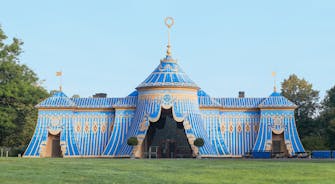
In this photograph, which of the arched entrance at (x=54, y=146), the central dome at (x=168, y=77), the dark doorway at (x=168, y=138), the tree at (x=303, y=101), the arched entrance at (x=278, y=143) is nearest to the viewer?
the central dome at (x=168, y=77)

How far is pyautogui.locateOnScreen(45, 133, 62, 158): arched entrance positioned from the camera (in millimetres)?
35906

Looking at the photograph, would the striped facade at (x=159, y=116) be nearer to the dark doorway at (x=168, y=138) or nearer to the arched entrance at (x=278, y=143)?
the arched entrance at (x=278, y=143)

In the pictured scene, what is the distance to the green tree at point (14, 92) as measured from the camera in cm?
3462

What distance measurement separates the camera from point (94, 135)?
3569 centimetres

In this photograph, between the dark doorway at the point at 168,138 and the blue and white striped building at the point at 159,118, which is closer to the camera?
the blue and white striped building at the point at 159,118

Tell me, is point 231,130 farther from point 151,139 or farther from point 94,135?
point 94,135

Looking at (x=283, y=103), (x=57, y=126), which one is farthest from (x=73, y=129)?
(x=283, y=103)

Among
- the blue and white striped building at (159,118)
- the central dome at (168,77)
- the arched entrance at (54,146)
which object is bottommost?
the arched entrance at (54,146)

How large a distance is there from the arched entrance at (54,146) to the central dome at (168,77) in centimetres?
646

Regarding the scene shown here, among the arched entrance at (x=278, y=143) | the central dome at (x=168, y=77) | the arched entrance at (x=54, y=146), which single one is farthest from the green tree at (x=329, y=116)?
the arched entrance at (x=54, y=146)

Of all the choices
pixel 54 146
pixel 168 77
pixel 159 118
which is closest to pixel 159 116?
pixel 159 118

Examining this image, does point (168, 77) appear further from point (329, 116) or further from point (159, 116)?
point (329, 116)

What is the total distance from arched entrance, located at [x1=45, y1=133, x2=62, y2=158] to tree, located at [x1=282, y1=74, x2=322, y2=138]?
19.1 meters

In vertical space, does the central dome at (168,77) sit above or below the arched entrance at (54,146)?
above
